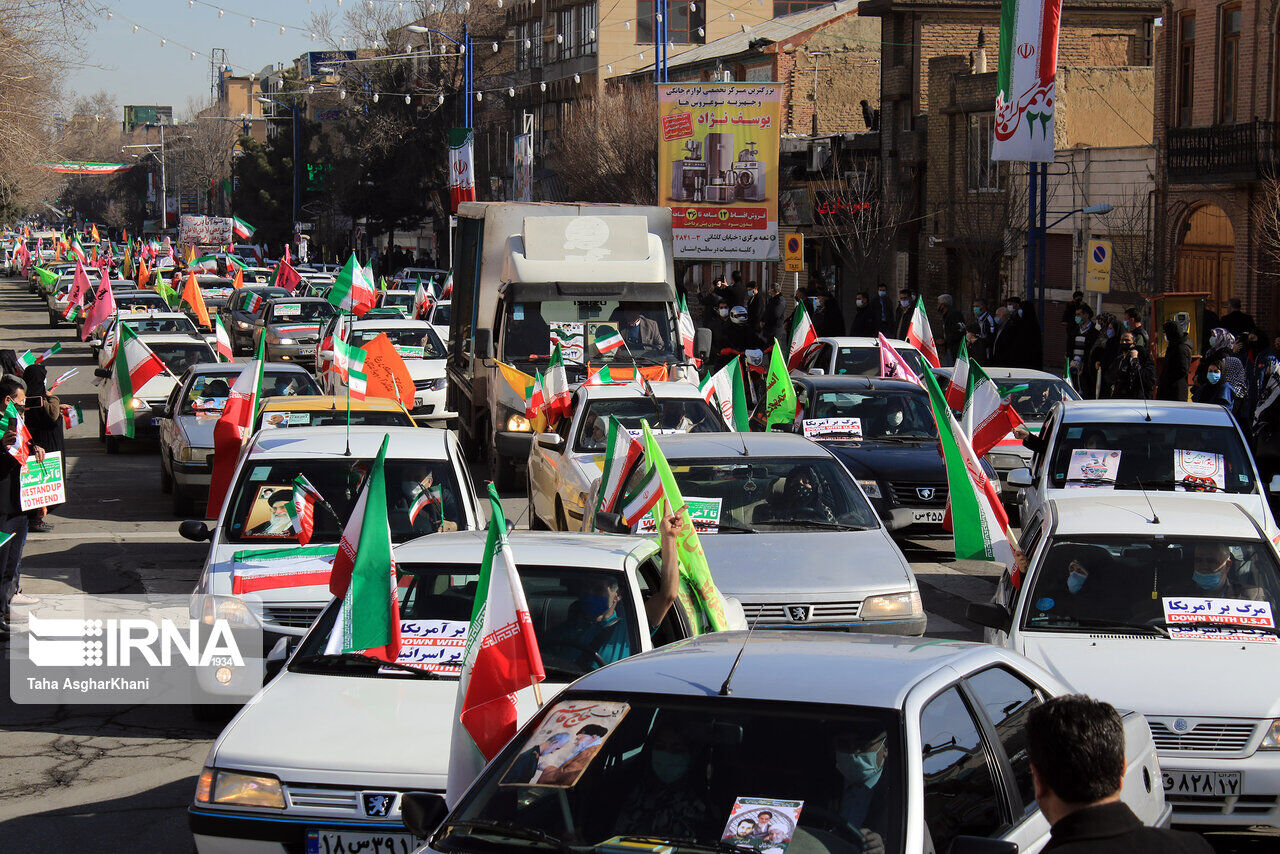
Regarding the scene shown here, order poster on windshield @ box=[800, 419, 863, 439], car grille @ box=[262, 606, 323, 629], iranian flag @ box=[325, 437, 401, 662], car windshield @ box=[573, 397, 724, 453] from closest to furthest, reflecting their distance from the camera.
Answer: iranian flag @ box=[325, 437, 401, 662] → car grille @ box=[262, 606, 323, 629] → car windshield @ box=[573, 397, 724, 453] → poster on windshield @ box=[800, 419, 863, 439]

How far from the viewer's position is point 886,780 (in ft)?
13.3

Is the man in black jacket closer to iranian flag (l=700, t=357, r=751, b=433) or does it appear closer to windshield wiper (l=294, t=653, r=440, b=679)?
windshield wiper (l=294, t=653, r=440, b=679)

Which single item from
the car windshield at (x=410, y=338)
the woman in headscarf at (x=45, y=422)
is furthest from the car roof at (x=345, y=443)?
the car windshield at (x=410, y=338)

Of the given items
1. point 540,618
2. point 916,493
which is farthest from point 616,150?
point 540,618

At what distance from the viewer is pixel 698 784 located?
164 inches

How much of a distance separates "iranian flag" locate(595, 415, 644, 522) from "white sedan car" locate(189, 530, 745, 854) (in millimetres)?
2655

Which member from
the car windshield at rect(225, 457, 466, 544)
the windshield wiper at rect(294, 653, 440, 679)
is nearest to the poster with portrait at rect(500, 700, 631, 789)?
the windshield wiper at rect(294, 653, 440, 679)

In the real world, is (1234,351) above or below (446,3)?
below

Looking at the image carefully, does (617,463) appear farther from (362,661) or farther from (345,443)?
(362,661)

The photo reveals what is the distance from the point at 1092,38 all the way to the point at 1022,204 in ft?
38.9

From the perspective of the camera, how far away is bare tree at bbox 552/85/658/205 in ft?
153

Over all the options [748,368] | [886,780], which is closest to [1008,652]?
[886,780]

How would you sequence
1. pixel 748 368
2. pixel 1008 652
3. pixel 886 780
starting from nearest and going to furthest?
pixel 886 780 < pixel 1008 652 < pixel 748 368

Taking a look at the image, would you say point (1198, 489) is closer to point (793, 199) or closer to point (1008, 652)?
point (1008, 652)
